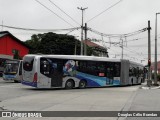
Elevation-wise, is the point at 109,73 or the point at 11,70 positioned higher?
the point at 11,70

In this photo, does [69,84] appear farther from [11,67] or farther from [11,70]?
[11,67]

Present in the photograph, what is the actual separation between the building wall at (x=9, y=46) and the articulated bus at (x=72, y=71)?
3094 cm

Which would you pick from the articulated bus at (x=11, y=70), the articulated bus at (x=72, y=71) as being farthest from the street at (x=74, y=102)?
the articulated bus at (x=11, y=70)

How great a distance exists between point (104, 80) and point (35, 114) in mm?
20345

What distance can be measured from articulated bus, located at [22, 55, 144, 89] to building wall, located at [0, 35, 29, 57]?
3094cm

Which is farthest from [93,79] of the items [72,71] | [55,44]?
[55,44]

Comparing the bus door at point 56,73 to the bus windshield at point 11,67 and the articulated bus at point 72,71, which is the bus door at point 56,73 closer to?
the articulated bus at point 72,71

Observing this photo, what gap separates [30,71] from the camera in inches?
1038

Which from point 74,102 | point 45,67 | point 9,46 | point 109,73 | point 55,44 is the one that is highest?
point 55,44

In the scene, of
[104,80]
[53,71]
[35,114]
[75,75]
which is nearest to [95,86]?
[104,80]

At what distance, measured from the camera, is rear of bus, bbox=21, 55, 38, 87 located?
2602 centimetres

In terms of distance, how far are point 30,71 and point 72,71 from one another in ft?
12.5

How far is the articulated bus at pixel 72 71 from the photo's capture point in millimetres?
26344

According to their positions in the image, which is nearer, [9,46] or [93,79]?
[93,79]
